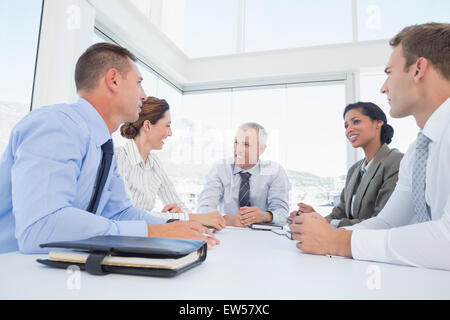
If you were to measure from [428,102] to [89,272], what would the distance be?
1278mm

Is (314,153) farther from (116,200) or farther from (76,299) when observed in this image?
(76,299)

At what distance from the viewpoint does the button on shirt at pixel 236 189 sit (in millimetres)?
2510

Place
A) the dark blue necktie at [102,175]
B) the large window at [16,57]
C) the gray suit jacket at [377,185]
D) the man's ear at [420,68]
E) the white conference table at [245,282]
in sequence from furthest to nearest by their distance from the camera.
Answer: the large window at [16,57] → the gray suit jacket at [377,185] → the man's ear at [420,68] → the dark blue necktie at [102,175] → the white conference table at [245,282]

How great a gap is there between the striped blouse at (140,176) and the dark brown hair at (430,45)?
144cm

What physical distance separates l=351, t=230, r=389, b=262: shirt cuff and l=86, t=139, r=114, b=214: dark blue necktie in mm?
840

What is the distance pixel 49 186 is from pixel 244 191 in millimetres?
1822

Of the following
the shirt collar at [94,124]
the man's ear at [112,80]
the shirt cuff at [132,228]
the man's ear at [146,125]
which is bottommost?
the shirt cuff at [132,228]

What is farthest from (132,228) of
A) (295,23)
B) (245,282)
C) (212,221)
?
(295,23)

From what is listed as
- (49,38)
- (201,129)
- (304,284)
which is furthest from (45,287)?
(201,129)

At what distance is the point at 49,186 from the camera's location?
787 mm

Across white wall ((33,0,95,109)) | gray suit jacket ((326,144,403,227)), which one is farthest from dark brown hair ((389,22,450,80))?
white wall ((33,0,95,109))

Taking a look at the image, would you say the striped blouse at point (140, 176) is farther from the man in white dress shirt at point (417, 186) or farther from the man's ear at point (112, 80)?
the man in white dress shirt at point (417, 186)

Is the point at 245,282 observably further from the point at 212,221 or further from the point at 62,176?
the point at 212,221

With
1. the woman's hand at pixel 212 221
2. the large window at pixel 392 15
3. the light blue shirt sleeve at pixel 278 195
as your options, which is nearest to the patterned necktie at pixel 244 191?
the light blue shirt sleeve at pixel 278 195
